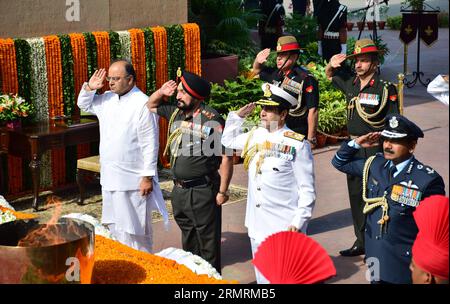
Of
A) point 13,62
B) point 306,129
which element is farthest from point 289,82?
point 13,62

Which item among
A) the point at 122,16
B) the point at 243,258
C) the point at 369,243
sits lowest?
the point at 243,258

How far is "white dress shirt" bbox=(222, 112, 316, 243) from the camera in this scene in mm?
6535

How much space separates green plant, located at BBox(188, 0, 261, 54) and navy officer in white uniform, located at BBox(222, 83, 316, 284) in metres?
9.35

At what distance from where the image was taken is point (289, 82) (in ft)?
31.1

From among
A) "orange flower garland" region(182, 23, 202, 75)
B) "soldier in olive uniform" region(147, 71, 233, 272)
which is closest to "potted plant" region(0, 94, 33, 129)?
"orange flower garland" region(182, 23, 202, 75)

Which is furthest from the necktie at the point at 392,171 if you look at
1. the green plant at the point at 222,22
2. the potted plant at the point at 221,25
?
the green plant at the point at 222,22

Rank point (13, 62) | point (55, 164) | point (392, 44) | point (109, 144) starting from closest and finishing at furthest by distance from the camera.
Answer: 1. point (109, 144)
2. point (13, 62)
3. point (55, 164)
4. point (392, 44)

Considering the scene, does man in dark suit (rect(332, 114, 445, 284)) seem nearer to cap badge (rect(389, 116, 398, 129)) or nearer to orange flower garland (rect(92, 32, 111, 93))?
cap badge (rect(389, 116, 398, 129))

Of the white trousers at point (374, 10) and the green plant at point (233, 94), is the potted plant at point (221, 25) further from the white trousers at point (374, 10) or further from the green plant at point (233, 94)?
the white trousers at point (374, 10)

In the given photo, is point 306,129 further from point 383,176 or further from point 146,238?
point 383,176

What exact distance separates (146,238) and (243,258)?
1.02m

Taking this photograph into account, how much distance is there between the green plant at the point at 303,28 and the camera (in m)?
19.2

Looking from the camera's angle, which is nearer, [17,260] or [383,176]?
[17,260]

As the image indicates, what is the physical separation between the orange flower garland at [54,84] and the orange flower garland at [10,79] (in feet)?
1.57
